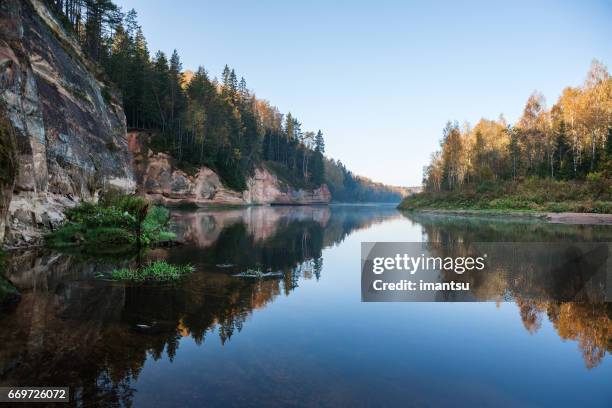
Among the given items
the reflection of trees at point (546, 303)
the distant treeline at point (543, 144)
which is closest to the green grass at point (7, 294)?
the reflection of trees at point (546, 303)

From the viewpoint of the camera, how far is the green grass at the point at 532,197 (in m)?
43.8

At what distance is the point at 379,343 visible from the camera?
7.02 meters

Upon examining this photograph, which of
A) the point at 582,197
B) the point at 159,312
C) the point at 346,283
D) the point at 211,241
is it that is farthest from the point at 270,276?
the point at 582,197

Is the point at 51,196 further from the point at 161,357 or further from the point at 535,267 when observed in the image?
the point at 535,267

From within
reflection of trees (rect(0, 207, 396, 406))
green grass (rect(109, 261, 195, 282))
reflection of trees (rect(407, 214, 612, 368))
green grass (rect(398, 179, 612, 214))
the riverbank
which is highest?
green grass (rect(398, 179, 612, 214))

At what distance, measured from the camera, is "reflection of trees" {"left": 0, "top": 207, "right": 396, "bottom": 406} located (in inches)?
201

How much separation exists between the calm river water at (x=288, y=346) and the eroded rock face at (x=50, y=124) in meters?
5.34

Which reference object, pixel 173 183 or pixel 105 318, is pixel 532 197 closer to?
pixel 173 183

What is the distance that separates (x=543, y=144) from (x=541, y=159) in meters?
2.74

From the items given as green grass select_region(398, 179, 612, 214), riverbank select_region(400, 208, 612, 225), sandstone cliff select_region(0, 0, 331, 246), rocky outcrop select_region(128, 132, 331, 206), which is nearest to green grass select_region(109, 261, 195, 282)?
sandstone cliff select_region(0, 0, 331, 246)

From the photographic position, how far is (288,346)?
6.73m

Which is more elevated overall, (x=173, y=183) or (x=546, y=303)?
(x=173, y=183)

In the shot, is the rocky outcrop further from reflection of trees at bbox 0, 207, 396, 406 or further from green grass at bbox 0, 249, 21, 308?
green grass at bbox 0, 249, 21, 308

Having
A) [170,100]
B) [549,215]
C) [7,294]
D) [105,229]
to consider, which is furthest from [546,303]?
[170,100]
